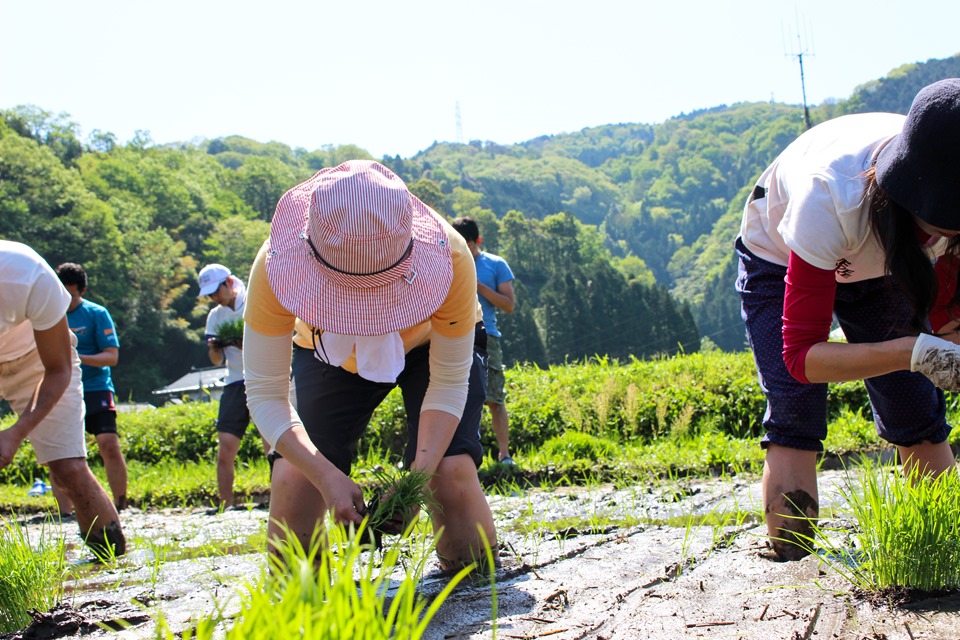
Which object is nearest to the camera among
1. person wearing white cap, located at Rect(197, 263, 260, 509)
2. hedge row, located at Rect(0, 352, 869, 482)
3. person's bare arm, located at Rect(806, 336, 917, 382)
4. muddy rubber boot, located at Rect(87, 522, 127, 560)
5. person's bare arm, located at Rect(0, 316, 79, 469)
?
person's bare arm, located at Rect(806, 336, 917, 382)

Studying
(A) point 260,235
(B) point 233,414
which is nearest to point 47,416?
(B) point 233,414

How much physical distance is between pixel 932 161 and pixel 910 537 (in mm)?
1007

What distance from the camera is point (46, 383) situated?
3936mm

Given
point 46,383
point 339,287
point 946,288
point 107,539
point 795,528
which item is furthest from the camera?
point 107,539

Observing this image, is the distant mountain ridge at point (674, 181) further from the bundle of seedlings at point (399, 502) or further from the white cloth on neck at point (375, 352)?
the bundle of seedlings at point (399, 502)

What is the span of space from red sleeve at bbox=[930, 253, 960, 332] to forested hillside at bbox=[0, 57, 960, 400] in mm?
17420

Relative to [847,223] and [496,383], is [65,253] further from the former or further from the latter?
[847,223]

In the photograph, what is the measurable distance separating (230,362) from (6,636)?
412cm

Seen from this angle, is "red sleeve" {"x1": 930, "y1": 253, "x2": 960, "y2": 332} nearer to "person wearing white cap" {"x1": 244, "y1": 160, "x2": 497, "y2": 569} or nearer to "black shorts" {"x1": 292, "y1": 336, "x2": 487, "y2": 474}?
"person wearing white cap" {"x1": 244, "y1": 160, "x2": 497, "y2": 569}

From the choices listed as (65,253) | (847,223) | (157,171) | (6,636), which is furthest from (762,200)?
(157,171)

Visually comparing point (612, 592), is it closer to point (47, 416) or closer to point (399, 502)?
point (399, 502)

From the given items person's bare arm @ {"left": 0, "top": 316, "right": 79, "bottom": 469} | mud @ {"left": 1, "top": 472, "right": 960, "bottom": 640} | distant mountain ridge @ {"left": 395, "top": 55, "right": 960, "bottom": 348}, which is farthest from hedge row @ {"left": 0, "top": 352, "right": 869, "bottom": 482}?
distant mountain ridge @ {"left": 395, "top": 55, "right": 960, "bottom": 348}

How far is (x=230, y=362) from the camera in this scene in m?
6.88

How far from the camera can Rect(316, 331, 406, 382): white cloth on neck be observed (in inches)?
117
